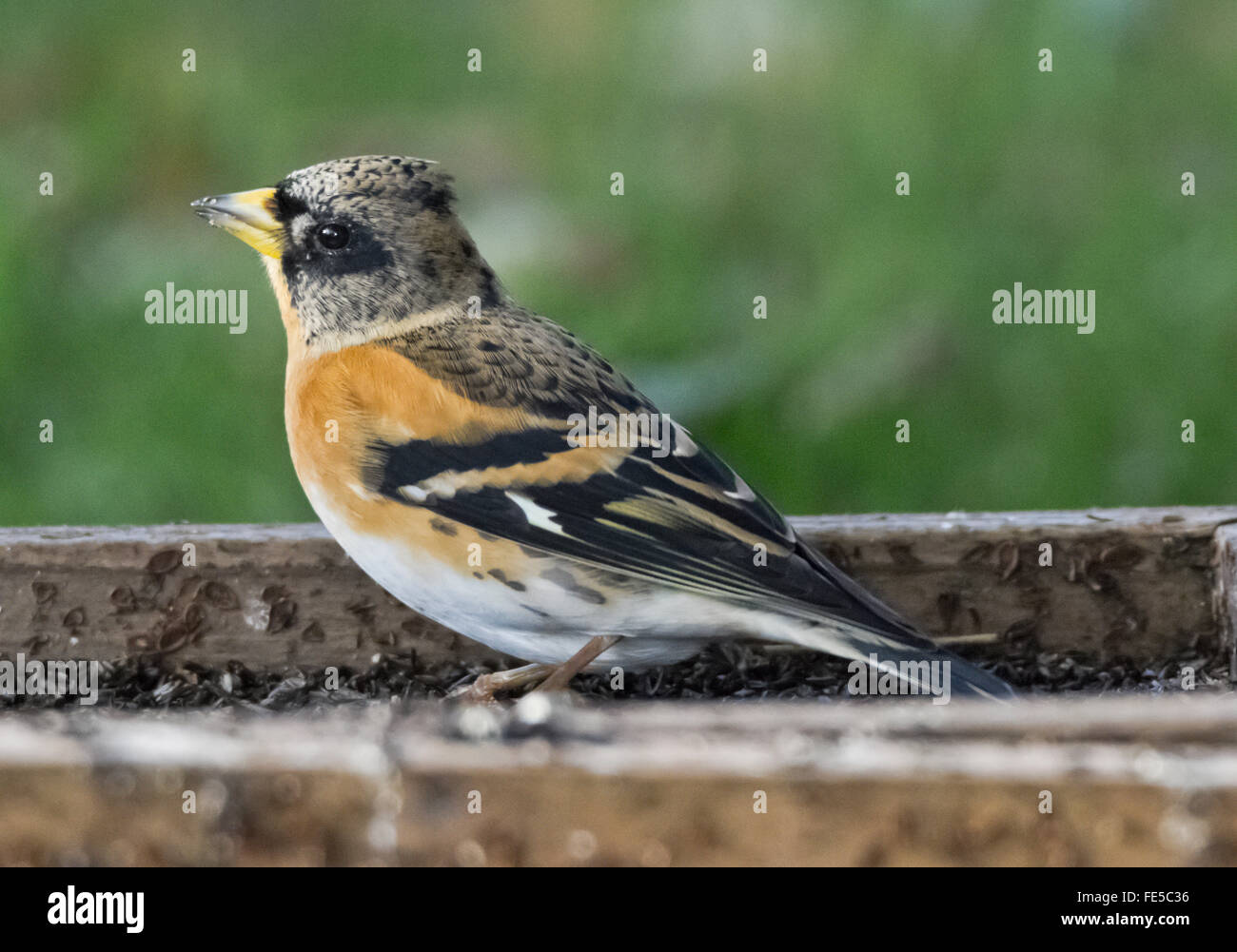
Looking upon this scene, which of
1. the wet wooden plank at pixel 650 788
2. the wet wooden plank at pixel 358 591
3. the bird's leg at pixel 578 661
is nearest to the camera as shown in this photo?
the wet wooden plank at pixel 650 788

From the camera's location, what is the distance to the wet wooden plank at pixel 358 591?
2.86m

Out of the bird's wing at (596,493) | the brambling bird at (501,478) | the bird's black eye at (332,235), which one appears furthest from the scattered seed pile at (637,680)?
the bird's black eye at (332,235)

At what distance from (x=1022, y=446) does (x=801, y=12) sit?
1.53 meters

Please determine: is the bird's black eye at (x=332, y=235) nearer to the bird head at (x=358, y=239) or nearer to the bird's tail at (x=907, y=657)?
the bird head at (x=358, y=239)

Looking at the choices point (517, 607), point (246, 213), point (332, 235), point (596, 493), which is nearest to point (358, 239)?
point (332, 235)

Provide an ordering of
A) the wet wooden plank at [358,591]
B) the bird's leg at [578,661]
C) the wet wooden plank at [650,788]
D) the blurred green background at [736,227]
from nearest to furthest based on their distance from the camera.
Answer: the wet wooden plank at [650,788] → the bird's leg at [578,661] → the wet wooden plank at [358,591] → the blurred green background at [736,227]

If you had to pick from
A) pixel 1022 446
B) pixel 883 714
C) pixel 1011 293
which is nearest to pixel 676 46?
pixel 1011 293

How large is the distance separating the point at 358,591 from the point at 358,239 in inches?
28.2

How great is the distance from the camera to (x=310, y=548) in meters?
2.89

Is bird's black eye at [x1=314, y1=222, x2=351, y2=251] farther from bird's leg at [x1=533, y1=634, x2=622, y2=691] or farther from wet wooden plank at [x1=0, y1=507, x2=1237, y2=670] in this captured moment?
bird's leg at [x1=533, y1=634, x2=622, y2=691]

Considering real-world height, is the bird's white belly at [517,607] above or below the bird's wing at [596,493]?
below

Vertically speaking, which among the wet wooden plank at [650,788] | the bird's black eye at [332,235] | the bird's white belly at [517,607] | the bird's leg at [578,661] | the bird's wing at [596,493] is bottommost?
the wet wooden plank at [650,788]

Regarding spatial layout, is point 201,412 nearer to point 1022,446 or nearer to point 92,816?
point 1022,446

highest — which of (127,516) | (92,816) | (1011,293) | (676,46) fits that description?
(676,46)
